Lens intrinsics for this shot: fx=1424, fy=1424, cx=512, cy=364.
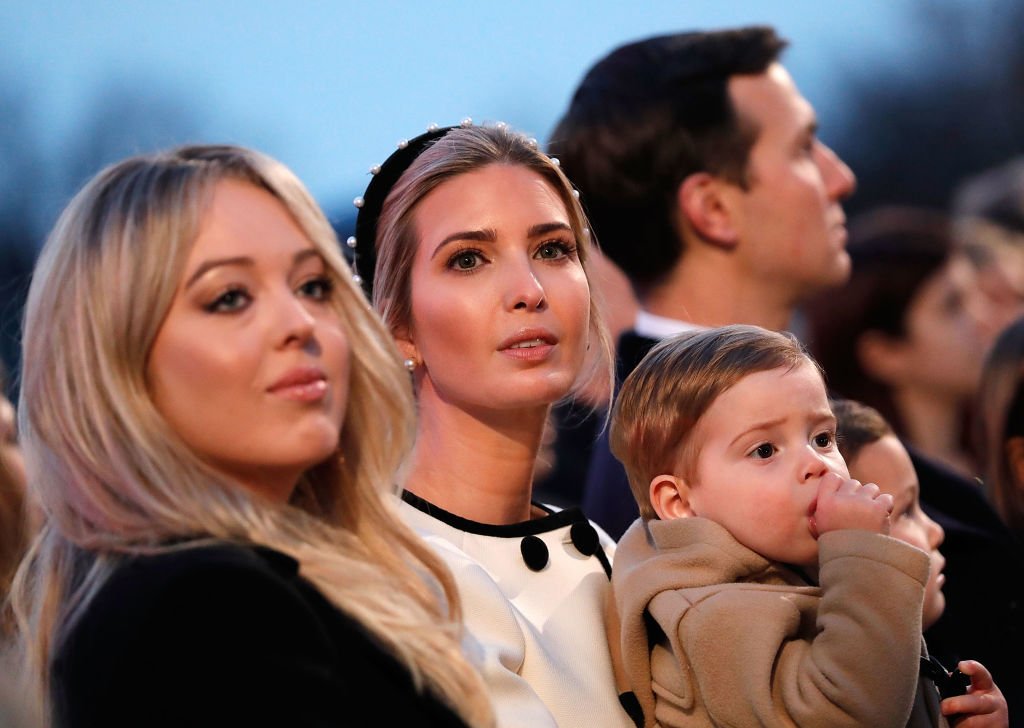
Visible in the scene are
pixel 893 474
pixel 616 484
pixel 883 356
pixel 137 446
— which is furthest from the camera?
pixel 883 356

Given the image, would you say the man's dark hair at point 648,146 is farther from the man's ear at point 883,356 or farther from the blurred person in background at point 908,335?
the man's ear at point 883,356

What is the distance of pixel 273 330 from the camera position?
2.10 meters

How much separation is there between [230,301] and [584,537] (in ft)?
3.60

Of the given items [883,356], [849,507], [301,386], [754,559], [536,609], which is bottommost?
[883,356]

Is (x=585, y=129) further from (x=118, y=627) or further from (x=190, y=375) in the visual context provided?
(x=118, y=627)

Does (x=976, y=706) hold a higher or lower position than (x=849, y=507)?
Answer: lower

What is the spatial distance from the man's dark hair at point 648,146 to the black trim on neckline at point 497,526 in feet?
4.75

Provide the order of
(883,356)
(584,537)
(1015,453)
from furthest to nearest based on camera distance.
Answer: (883,356)
(1015,453)
(584,537)

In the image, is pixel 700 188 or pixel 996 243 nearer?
pixel 700 188

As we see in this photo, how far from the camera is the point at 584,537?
2947mm

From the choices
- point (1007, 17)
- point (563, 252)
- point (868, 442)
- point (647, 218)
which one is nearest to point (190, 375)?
point (563, 252)

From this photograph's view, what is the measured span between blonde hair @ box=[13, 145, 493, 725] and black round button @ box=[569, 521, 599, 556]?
2.11 ft

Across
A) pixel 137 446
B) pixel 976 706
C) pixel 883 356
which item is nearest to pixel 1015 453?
pixel 976 706

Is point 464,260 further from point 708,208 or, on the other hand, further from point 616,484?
point 708,208
